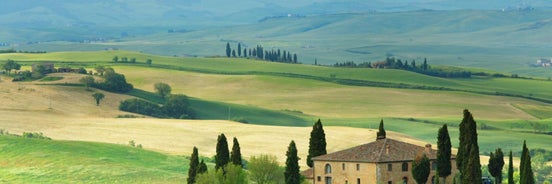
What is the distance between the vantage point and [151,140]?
578 feet

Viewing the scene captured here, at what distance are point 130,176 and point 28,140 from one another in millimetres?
24277

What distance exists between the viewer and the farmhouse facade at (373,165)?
378 feet

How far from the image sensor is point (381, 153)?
4589 inches

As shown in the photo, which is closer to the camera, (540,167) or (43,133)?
(540,167)

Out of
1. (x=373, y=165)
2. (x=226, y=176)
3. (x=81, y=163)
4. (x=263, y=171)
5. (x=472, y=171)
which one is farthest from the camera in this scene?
(x=81, y=163)

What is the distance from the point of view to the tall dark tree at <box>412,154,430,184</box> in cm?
11075

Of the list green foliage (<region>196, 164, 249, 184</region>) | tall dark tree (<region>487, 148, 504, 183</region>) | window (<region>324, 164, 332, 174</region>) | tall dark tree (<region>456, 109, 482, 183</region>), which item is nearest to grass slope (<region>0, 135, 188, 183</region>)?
window (<region>324, 164, 332, 174</region>)

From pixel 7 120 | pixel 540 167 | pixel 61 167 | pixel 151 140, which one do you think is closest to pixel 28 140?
pixel 61 167

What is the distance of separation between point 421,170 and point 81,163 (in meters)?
42.2

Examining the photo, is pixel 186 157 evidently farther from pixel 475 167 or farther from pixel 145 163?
pixel 475 167

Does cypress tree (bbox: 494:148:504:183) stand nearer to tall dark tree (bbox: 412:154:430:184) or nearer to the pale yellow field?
tall dark tree (bbox: 412:154:430:184)

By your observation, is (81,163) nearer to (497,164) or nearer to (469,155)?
(497,164)

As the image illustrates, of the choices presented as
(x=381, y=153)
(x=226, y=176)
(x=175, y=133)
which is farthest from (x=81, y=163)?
(x=175, y=133)

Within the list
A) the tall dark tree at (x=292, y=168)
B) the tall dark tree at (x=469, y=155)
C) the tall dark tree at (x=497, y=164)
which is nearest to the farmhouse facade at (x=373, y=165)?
the tall dark tree at (x=497, y=164)
